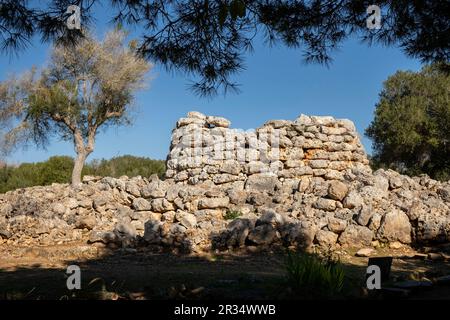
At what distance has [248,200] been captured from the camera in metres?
12.6

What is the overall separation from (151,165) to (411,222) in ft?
62.1

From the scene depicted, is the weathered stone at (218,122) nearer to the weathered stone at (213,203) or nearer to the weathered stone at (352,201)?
the weathered stone at (213,203)

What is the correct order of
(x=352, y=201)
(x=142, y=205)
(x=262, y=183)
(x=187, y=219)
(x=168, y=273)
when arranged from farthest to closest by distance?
(x=262, y=183) → (x=142, y=205) → (x=352, y=201) → (x=187, y=219) → (x=168, y=273)

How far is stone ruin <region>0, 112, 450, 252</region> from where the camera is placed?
34.8ft

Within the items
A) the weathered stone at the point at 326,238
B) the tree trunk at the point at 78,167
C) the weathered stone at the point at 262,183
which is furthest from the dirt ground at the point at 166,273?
the tree trunk at the point at 78,167

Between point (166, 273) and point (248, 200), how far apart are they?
19.5 feet

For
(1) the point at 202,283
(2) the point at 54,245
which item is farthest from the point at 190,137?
(1) the point at 202,283

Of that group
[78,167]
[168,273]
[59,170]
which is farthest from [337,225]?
[59,170]

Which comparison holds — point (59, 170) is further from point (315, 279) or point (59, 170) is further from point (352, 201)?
point (315, 279)

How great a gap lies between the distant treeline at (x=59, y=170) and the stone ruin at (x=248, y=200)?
27.8ft

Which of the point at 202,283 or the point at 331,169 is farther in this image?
the point at 331,169

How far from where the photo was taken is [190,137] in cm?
1477
